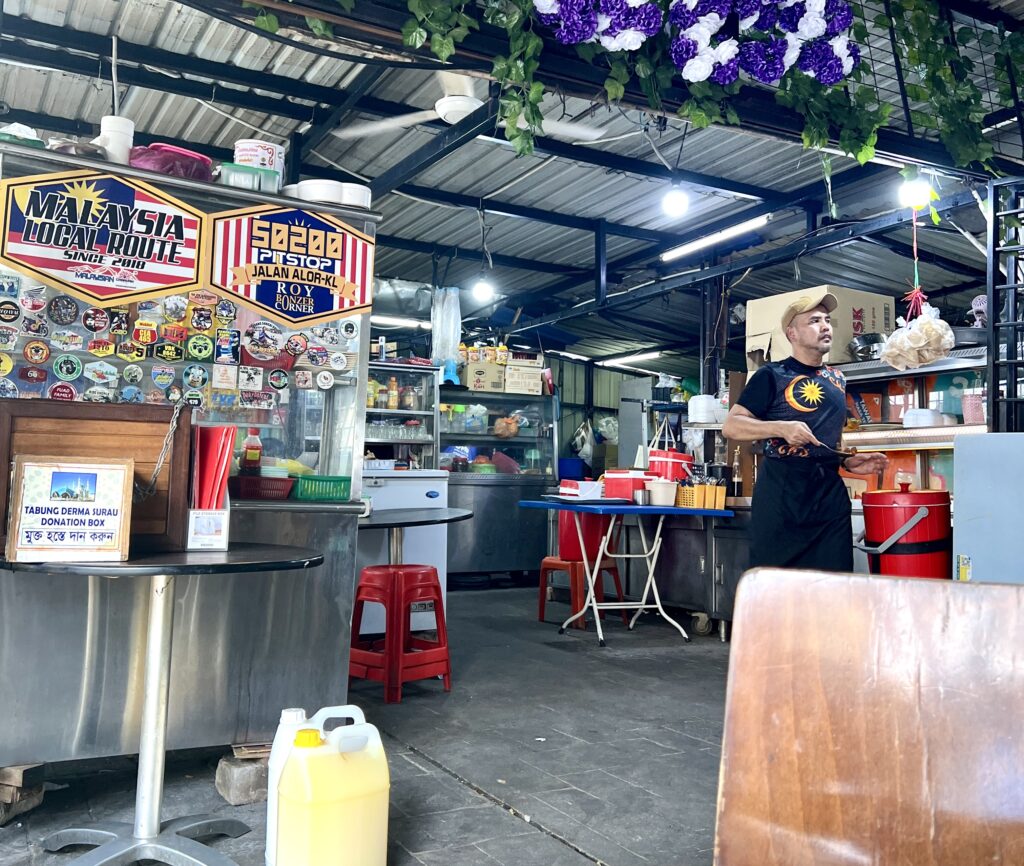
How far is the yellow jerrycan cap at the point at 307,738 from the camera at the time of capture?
2264 mm

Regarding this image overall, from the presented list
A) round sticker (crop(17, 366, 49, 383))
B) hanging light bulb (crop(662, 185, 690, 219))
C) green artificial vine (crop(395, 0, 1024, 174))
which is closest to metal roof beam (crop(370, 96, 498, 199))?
green artificial vine (crop(395, 0, 1024, 174))

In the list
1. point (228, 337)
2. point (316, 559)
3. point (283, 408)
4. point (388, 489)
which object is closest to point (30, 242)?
point (228, 337)

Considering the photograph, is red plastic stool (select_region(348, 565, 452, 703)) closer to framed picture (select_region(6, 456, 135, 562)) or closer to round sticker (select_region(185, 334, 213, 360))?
round sticker (select_region(185, 334, 213, 360))

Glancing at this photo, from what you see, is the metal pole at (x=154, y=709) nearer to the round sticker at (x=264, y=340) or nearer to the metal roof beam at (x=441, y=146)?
the round sticker at (x=264, y=340)

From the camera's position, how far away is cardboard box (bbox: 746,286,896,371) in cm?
722

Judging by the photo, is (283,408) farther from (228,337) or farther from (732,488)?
(732,488)

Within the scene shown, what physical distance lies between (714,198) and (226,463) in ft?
22.3

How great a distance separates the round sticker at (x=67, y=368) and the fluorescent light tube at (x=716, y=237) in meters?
6.65

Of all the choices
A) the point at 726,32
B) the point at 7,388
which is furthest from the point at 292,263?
the point at 726,32

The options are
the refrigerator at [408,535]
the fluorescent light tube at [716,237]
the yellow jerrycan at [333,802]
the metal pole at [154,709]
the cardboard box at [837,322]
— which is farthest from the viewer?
the fluorescent light tube at [716,237]

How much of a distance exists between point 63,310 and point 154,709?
144 centimetres

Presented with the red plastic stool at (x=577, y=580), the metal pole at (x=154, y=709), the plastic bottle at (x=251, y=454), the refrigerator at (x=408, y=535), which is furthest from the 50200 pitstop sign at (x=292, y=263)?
the red plastic stool at (x=577, y=580)

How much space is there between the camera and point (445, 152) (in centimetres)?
627

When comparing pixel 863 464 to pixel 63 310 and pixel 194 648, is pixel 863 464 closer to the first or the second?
pixel 194 648
